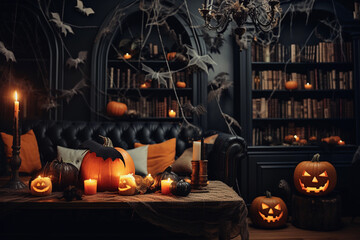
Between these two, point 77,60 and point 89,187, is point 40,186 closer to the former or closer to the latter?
point 89,187

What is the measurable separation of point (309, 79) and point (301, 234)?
1949 mm

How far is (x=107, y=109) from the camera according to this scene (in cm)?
388

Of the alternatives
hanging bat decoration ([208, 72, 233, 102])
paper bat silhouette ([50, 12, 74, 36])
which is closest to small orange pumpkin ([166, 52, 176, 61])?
hanging bat decoration ([208, 72, 233, 102])

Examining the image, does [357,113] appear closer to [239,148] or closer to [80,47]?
[239,148]

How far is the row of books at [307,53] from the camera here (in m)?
3.97

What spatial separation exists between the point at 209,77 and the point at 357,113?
1.74 meters

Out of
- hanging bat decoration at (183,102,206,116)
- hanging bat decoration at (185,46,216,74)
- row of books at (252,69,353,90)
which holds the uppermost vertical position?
hanging bat decoration at (185,46,216,74)

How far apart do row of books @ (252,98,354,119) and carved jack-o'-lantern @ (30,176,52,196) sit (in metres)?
2.63

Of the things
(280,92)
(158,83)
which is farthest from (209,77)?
(280,92)

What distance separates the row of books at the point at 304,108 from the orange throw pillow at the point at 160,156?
126 centimetres

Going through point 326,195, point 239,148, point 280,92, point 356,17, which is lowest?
point 326,195

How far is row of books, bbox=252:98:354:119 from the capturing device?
3.95 metres

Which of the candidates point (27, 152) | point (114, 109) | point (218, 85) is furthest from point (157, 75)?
point (27, 152)

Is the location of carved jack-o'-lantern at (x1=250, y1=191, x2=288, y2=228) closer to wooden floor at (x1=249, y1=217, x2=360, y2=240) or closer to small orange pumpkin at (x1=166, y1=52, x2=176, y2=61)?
wooden floor at (x1=249, y1=217, x2=360, y2=240)
